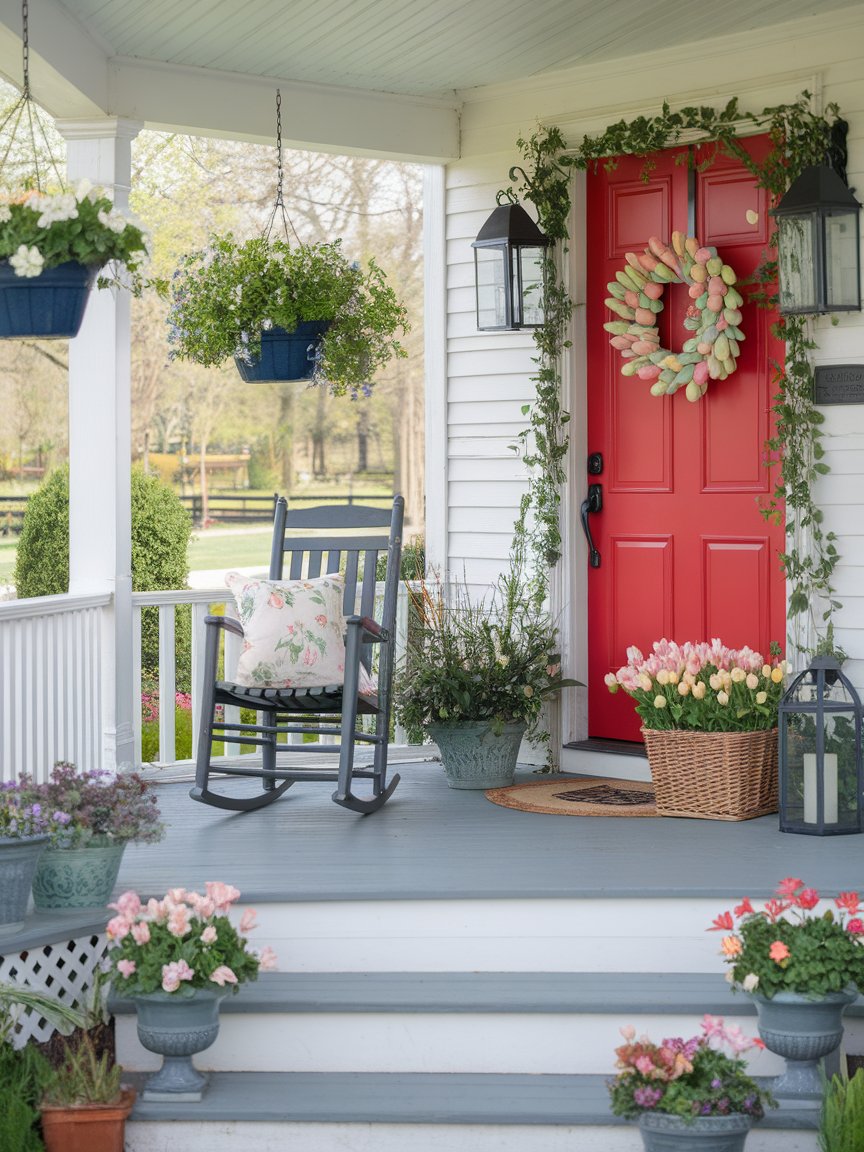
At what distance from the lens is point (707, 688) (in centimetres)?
451

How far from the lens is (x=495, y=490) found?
18.2 ft

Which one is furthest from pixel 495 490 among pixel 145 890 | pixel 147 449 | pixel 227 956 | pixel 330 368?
pixel 147 449

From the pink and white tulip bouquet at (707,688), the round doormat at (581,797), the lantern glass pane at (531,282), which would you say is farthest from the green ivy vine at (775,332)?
the round doormat at (581,797)

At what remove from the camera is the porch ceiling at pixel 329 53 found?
14.6ft

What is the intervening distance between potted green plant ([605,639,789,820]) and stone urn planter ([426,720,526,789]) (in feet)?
2.06

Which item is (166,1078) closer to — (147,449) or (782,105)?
(782,105)

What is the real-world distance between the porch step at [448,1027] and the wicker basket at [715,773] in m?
1.14

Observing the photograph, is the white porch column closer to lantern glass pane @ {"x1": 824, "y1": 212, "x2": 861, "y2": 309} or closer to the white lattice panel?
the white lattice panel

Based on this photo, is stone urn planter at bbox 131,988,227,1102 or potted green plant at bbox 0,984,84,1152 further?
stone urn planter at bbox 131,988,227,1102

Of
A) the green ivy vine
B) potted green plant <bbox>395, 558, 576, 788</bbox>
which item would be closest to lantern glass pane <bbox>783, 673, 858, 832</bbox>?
the green ivy vine

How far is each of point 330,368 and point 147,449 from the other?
31.9 ft

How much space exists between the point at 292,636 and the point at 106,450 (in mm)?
929

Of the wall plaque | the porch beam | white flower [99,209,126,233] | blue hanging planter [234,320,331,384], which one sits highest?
the porch beam

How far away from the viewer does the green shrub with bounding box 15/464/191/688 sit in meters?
7.99
